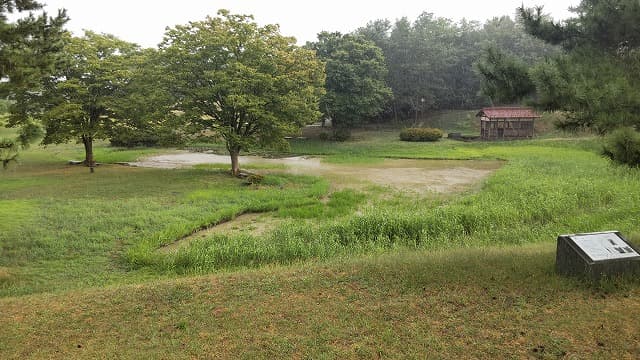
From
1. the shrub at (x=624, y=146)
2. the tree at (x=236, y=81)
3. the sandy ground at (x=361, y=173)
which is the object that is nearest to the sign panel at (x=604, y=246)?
the shrub at (x=624, y=146)

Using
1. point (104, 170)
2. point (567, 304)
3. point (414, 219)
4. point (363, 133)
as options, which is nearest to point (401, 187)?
point (414, 219)

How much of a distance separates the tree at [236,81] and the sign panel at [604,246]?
15012mm

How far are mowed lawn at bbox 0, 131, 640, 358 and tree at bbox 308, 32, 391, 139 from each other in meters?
23.0

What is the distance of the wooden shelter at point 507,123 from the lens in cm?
3859

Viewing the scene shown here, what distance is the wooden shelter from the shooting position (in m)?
38.6

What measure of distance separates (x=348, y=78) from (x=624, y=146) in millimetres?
34215

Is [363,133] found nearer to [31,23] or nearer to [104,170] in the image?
[104,170]

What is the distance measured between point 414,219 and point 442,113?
44.7 m

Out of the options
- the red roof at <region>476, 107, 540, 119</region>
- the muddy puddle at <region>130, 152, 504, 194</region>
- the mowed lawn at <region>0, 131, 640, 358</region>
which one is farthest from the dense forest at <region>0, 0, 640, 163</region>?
the red roof at <region>476, 107, 540, 119</region>

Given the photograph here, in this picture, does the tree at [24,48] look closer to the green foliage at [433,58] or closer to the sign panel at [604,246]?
the sign panel at [604,246]

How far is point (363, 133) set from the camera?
151 feet

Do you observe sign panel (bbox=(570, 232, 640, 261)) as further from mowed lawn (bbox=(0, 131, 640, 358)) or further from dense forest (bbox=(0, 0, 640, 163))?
dense forest (bbox=(0, 0, 640, 163))

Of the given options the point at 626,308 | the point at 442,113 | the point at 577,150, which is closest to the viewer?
the point at 626,308

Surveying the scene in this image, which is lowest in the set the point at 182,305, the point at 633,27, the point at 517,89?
the point at 182,305
